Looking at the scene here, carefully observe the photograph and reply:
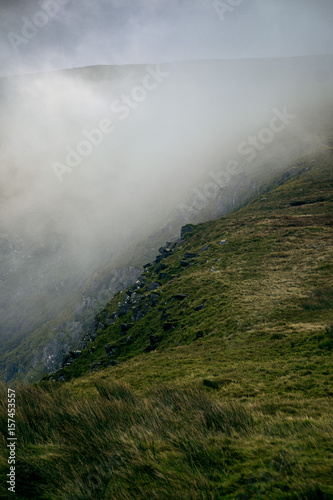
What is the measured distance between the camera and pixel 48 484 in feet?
15.1

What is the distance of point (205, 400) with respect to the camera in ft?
23.4

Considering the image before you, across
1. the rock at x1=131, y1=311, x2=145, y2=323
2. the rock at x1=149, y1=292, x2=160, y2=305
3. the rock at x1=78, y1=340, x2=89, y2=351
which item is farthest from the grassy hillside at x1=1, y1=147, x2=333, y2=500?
the rock at x1=78, y1=340, x2=89, y2=351

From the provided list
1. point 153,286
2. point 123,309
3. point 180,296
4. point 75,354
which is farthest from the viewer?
point 153,286

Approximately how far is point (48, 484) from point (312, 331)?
16.2 meters

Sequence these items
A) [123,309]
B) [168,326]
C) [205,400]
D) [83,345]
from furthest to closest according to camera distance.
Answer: [83,345] → [123,309] → [168,326] → [205,400]

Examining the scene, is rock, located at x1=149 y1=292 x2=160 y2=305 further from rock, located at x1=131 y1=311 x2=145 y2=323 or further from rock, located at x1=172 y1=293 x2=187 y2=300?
rock, located at x1=172 y1=293 x2=187 y2=300

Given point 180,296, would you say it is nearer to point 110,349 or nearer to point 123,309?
point 110,349

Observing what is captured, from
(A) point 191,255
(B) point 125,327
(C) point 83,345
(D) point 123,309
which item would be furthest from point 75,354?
(A) point 191,255

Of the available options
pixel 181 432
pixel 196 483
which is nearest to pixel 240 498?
pixel 196 483

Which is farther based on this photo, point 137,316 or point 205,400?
point 137,316

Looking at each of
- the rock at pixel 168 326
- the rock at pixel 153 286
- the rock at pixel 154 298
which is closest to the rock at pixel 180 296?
the rock at pixel 154 298

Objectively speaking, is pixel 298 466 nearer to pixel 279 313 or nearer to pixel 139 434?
pixel 139 434

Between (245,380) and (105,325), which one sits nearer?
(245,380)

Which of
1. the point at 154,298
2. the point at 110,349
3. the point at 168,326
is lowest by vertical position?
the point at 168,326
